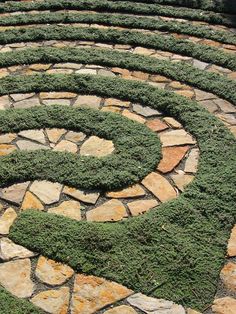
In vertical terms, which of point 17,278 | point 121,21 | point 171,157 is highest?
point 121,21

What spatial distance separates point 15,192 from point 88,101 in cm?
151

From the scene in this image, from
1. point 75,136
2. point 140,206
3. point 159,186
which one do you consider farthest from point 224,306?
point 75,136

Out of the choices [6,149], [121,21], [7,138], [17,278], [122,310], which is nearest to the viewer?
[122,310]

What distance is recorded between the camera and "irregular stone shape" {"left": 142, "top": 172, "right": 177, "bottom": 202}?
4.07 meters

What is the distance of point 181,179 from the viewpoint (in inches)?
167

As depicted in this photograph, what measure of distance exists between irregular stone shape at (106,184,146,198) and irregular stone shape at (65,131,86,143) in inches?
31.1

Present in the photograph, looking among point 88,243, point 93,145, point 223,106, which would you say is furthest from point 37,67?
point 88,243

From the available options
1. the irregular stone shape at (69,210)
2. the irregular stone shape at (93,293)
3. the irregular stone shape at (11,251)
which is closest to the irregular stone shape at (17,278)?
the irregular stone shape at (11,251)

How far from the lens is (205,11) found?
7.35m

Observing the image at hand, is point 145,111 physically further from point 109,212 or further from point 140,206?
point 109,212

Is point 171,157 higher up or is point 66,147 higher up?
point 171,157

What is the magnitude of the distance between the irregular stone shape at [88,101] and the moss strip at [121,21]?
76.2 inches

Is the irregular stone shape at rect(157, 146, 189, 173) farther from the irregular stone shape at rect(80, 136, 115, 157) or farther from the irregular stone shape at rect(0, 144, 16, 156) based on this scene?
the irregular stone shape at rect(0, 144, 16, 156)

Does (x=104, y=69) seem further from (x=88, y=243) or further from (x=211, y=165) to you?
(x=88, y=243)
